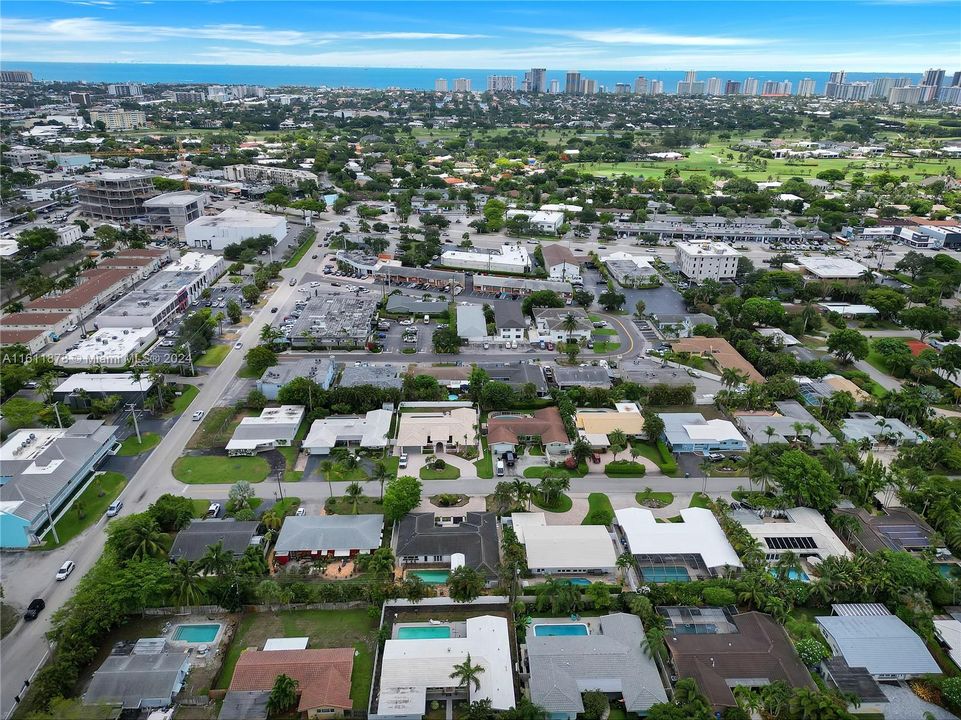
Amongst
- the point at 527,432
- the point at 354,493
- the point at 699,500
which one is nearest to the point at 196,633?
the point at 354,493

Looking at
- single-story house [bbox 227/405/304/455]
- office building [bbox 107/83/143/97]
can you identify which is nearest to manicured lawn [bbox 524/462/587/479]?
single-story house [bbox 227/405/304/455]

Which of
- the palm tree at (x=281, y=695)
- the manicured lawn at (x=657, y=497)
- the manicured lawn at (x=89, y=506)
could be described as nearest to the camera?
the palm tree at (x=281, y=695)

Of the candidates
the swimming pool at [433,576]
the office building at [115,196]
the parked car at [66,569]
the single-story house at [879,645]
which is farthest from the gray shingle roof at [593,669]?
the office building at [115,196]

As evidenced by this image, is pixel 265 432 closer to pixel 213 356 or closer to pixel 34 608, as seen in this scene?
pixel 213 356

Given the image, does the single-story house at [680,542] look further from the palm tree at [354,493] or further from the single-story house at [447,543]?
the palm tree at [354,493]

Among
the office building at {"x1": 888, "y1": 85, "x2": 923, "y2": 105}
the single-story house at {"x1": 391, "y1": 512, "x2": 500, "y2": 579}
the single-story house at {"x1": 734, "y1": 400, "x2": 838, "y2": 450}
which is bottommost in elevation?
the single-story house at {"x1": 391, "y1": 512, "x2": 500, "y2": 579}

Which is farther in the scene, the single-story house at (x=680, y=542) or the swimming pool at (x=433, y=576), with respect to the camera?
the single-story house at (x=680, y=542)

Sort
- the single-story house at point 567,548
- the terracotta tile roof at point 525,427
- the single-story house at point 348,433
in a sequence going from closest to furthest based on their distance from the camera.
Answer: the single-story house at point 567,548
the single-story house at point 348,433
the terracotta tile roof at point 525,427

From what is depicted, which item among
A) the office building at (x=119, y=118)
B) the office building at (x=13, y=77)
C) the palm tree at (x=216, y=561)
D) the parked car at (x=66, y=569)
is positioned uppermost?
the office building at (x=13, y=77)

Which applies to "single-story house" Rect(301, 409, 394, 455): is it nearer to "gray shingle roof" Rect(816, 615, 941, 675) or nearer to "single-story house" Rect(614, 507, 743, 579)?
"single-story house" Rect(614, 507, 743, 579)
